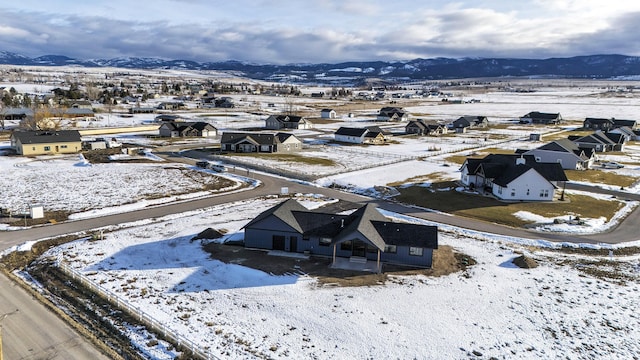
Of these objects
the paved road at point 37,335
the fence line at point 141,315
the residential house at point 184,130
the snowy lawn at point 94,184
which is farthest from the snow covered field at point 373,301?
the residential house at point 184,130

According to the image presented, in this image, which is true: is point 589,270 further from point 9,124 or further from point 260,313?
point 9,124

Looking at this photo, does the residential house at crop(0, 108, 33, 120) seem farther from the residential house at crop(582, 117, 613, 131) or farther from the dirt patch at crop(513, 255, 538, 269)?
the residential house at crop(582, 117, 613, 131)

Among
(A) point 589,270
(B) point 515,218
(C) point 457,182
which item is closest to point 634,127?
(C) point 457,182

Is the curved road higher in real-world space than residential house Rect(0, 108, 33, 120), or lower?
lower

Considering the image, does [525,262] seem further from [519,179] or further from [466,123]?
[466,123]

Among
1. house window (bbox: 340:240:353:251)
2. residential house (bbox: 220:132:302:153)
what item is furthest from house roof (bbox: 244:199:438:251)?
residential house (bbox: 220:132:302:153)

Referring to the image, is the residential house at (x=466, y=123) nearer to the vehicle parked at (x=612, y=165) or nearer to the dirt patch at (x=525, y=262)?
the vehicle parked at (x=612, y=165)
